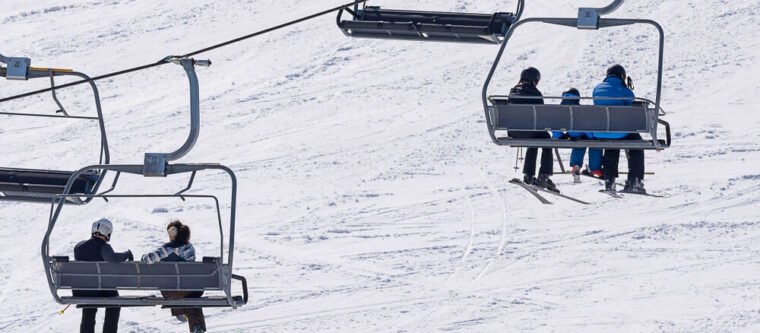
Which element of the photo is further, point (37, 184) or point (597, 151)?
point (597, 151)

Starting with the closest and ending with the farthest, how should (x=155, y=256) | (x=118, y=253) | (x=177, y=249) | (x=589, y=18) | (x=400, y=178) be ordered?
(x=589, y=18) → (x=155, y=256) → (x=118, y=253) → (x=177, y=249) → (x=400, y=178)

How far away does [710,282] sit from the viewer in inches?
675

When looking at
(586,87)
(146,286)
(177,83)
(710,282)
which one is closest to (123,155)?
(177,83)

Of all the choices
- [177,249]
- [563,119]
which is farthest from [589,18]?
[177,249]

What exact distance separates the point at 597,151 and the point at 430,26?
75.3 inches

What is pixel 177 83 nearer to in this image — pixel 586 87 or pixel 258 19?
pixel 258 19

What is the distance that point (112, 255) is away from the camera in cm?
961

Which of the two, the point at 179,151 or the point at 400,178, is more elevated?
the point at 179,151

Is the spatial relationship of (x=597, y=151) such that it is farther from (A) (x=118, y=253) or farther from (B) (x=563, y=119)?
(A) (x=118, y=253)

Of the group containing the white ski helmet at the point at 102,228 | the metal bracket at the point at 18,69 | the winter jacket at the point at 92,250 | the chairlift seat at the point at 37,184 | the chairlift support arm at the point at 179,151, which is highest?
the metal bracket at the point at 18,69

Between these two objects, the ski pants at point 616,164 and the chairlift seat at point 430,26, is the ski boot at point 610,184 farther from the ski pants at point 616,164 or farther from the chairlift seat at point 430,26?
the chairlift seat at point 430,26

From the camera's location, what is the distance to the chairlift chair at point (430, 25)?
10812 millimetres

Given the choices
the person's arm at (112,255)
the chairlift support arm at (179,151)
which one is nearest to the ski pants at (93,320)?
the person's arm at (112,255)

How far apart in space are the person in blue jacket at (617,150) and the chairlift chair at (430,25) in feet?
2.77
